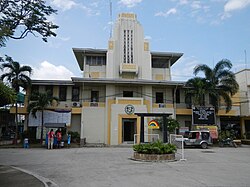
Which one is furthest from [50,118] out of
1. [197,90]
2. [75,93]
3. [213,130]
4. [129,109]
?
[213,130]

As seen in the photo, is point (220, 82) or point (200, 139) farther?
point (220, 82)

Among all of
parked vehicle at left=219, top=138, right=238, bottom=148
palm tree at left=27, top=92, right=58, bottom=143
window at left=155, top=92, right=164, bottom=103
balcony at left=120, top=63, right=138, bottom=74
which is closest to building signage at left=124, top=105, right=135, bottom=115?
window at left=155, top=92, right=164, bottom=103

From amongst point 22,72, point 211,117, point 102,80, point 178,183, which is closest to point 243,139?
point 211,117

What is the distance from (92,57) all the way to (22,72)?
9.06 m

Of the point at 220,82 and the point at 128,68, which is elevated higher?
the point at 128,68

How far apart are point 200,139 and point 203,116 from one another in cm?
337

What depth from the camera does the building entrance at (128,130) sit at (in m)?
27.0

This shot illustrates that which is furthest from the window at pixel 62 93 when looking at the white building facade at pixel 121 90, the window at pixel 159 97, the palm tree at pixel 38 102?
the window at pixel 159 97

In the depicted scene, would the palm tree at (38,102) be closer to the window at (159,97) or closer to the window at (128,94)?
the window at (128,94)

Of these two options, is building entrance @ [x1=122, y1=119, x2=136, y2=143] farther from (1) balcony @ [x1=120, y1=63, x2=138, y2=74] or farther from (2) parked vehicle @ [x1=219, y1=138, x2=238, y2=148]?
(2) parked vehicle @ [x1=219, y1=138, x2=238, y2=148]

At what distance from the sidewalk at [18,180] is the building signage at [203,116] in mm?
20405

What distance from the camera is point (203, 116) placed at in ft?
86.1

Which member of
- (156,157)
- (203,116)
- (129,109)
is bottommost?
(156,157)

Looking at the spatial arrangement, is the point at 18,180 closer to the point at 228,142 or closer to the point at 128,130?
the point at 128,130
